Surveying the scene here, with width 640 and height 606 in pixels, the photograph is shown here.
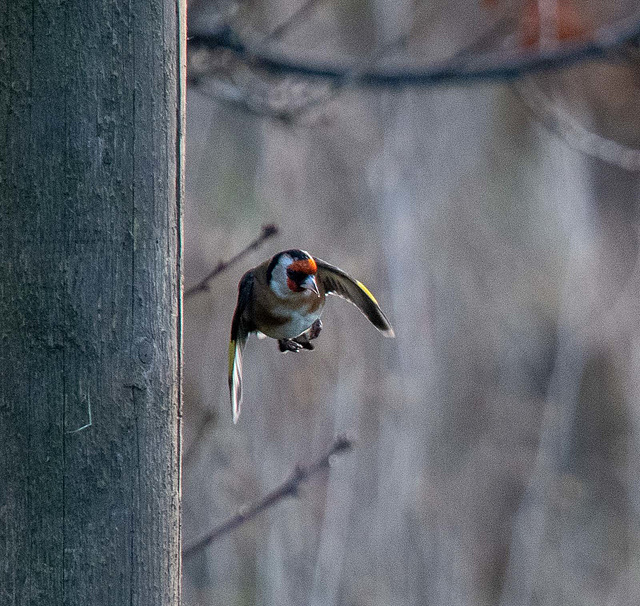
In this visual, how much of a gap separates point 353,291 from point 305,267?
164 millimetres

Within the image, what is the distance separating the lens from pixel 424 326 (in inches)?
233

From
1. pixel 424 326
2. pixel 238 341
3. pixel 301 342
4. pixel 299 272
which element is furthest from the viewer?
pixel 424 326

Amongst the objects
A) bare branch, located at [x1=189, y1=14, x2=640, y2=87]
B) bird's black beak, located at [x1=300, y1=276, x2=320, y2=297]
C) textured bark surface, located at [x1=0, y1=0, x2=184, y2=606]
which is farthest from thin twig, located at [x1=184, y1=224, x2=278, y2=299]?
bare branch, located at [x1=189, y1=14, x2=640, y2=87]

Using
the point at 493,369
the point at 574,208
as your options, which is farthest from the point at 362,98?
the point at 493,369

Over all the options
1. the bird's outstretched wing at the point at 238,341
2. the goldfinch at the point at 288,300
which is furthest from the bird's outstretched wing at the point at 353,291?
the bird's outstretched wing at the point at 238,341

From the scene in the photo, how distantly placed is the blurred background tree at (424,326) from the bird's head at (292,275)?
1749 millimetres

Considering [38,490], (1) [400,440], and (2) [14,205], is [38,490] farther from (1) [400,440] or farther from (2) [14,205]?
(1) [400,440]

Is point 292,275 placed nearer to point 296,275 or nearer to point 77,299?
point 296,275

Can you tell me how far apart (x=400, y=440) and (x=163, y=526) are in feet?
14.4

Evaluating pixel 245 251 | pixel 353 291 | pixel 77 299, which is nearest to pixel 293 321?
pixel 353 291

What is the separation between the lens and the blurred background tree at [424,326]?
5.15 m

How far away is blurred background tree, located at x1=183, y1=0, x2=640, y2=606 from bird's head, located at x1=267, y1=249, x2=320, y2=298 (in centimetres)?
175

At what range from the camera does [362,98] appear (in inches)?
232

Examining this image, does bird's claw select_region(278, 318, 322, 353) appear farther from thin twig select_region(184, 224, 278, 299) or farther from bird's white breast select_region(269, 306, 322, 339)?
thin twig select_region(184, 224, 278, 299)
